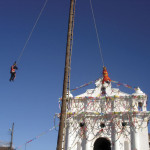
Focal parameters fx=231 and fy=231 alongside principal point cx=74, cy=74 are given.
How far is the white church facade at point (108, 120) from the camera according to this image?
21.2 meters

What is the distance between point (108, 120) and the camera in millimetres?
Result: 22062

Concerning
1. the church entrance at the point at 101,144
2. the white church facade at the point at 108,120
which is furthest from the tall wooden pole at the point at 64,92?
the church entrance at the point at 101,144

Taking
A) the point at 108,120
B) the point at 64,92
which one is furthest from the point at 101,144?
the point at 64,92

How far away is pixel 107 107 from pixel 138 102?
305 cm

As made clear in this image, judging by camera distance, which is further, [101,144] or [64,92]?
[101,144]

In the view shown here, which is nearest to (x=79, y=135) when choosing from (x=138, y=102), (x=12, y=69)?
(x=138, y=102)

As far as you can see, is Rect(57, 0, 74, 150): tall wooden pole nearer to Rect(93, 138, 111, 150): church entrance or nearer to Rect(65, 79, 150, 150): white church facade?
Rect(65, 79, 150, 150): white church facade

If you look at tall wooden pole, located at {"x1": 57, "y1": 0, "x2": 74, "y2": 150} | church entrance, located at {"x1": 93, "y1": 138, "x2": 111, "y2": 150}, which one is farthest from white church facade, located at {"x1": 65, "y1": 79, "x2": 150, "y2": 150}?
tall wooden pole, located at {"x1": 57, "y1": 0, "x2": 74, "y2": 150}

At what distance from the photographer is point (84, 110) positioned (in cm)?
2308

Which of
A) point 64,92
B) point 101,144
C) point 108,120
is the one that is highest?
point 108,120

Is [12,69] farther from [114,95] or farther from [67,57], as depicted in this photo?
[114,95]

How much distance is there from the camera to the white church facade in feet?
69.4

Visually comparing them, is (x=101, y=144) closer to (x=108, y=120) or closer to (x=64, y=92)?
(x=108, y=120)

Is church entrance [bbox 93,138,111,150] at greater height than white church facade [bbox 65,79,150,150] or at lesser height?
lesser
